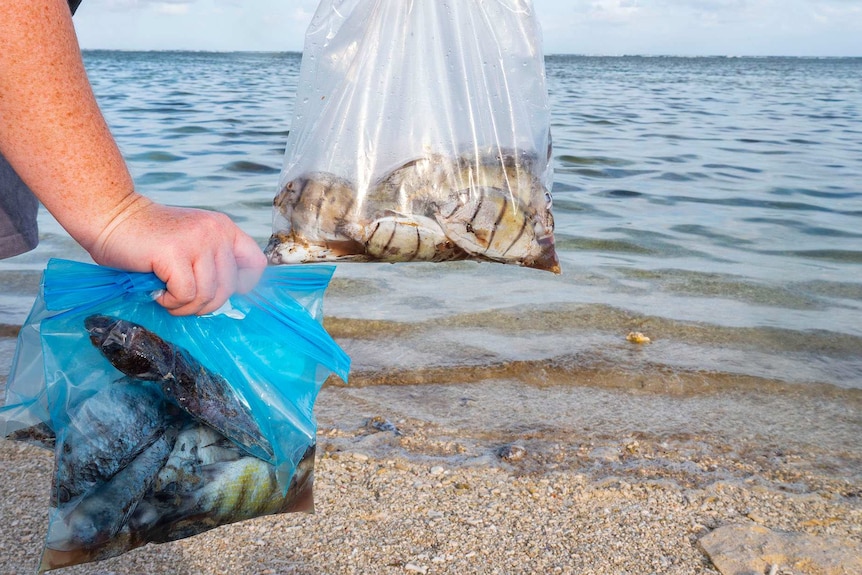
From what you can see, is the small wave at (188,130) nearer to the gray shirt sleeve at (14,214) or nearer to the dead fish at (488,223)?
the gray shirt sleeve at (14,214)

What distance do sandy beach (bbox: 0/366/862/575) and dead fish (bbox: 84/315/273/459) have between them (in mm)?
915

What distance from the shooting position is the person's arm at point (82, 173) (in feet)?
3.37

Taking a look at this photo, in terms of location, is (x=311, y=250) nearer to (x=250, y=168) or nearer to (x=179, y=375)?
(x=179, y=375)

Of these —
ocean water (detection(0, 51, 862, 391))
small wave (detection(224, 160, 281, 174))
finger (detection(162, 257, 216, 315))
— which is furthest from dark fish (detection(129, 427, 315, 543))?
Answer: small wave (detection(224, 160, 281, 174))

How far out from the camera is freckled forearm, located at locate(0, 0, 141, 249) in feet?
3.34

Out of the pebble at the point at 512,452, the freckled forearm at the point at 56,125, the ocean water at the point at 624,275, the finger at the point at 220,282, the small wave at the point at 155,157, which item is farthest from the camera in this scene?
the small wave at the point at 155,157

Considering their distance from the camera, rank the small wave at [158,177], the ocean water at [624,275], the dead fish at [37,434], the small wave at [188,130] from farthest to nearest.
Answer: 1. the small wave at [188,130]
2. the small wave at [158,177]
3. the ocean water at [624,275]
4. the dead fish at [37,434]

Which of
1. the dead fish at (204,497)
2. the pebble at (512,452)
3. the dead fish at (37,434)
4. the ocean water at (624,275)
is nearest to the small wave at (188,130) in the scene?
the ocean water at (624,275)

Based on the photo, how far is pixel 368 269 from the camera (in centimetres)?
530

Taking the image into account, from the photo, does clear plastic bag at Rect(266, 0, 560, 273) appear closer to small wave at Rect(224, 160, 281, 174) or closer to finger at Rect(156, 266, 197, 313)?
finger at Rect(156, 266, 197, 313)

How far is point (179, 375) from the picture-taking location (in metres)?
1.23

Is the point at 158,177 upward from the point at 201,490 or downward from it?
downward

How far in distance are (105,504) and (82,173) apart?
505 mm

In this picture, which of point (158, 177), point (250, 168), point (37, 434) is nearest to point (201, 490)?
point (37, 434)
